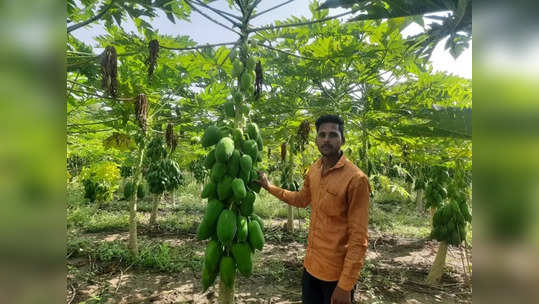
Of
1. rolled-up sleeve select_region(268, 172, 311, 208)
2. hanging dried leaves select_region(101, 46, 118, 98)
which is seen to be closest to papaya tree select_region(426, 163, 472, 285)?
rolled-up sleeve select_region(268, 172, 311, 208)

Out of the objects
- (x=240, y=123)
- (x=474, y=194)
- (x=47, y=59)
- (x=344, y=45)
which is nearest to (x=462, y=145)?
(x=344, y=45)

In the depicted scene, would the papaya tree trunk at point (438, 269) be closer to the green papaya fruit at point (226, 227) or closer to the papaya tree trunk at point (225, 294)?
the papaya tree trunk at point (225, 294)

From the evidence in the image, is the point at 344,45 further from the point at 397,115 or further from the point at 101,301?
the point at 101,301

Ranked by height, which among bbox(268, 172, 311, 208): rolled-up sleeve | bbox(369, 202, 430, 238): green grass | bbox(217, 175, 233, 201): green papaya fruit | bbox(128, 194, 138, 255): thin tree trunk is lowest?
bbox(369, 202, 430, 238): green grass

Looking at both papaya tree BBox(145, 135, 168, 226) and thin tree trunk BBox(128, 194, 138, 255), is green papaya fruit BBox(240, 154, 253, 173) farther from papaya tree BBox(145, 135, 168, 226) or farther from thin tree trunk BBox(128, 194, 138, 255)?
papaya tree BBox(145, 135, 168, 226)

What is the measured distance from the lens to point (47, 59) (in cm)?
43

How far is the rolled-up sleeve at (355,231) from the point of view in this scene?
6.22ft

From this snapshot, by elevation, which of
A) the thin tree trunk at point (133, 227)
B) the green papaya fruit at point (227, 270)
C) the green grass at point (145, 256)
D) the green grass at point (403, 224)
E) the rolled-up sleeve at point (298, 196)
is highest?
the rolled-up sleeve at point (298, 196)

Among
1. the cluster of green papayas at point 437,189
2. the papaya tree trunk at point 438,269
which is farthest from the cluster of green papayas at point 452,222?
the cluster of green papayas at point 437,189

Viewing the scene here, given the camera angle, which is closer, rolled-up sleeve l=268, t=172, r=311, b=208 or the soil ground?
rolled-up sleeve l=268, t=172, r=311, b=208

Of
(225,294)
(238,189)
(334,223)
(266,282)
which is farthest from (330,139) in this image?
(266,282)

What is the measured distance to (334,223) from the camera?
2123mm

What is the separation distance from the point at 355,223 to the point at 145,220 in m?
8.14

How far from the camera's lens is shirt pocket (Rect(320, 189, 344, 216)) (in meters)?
2.09
